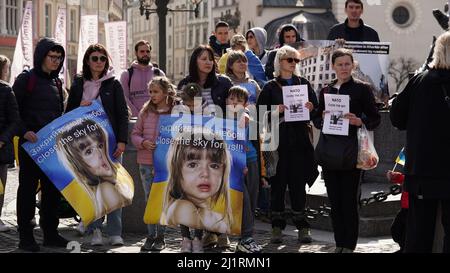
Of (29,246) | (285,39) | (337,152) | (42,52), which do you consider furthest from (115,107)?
(285,39)

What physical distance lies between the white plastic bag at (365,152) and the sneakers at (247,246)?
1226 millimetres

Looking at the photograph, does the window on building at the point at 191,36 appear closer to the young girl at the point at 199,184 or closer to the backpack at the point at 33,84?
the backpack at the point at 33,84

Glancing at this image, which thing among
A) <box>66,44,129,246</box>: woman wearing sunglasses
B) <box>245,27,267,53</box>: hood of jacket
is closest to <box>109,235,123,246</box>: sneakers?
<box>66,44,129,246</box>: woman wearing sunglasses

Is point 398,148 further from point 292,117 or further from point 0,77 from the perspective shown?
point 0,77

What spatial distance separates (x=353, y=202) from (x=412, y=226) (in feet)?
5.72

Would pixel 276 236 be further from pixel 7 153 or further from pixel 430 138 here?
pixel 430 138

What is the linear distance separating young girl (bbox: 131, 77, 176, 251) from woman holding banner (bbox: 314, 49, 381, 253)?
5.23 ft

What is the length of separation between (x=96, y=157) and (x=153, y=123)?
0.63m

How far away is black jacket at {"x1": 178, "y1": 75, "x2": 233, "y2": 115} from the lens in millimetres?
9859

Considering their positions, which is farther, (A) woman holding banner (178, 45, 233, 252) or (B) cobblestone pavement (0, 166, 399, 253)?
(B) cobblestone pavement (0, 166, 399, 253)

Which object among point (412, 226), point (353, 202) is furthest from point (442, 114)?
point (353, 202)

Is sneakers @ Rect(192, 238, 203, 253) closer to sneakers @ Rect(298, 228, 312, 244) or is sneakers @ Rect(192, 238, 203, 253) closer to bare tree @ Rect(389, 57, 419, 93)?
sneakers @ Rect(298, 228, 312, 244)

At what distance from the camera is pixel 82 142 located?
998 centimetres

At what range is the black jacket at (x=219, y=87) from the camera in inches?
Answer: 388
